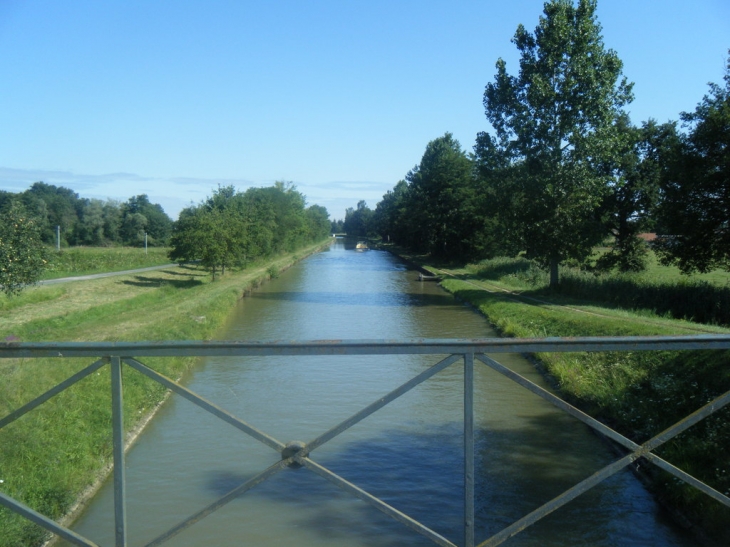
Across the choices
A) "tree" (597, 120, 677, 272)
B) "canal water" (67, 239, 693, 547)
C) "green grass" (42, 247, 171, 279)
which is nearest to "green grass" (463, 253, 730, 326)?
"tree" (597, 120, 677, 272)

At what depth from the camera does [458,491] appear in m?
9.11

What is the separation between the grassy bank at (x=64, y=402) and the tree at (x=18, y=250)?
2.17 meters

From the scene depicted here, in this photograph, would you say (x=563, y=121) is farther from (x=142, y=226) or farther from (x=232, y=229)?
(x=142, y=226)

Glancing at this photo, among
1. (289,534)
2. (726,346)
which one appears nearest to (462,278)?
(289,534)

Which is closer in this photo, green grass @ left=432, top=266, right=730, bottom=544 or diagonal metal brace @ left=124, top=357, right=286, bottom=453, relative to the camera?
diagonal metal brace @ left=124, top=357, right=286, bottom=453

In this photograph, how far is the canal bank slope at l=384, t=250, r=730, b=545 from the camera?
25.4 feet

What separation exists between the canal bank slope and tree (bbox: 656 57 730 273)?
15.2 ft

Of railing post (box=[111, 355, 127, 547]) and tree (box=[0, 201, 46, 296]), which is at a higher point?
tree (box=[0, 201, 46, 296])

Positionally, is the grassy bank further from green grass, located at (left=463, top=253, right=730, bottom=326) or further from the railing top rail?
green grass, located at (left=463, top=253, right=730, bottom=326)

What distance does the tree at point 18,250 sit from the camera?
54.4 feet

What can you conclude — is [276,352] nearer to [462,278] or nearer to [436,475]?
[436,475]

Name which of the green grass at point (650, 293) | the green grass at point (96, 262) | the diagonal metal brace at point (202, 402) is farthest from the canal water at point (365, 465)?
the green grass at point (96, 262)

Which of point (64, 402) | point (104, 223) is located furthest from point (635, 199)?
point (104, 223)

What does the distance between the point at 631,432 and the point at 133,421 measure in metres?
8.32
